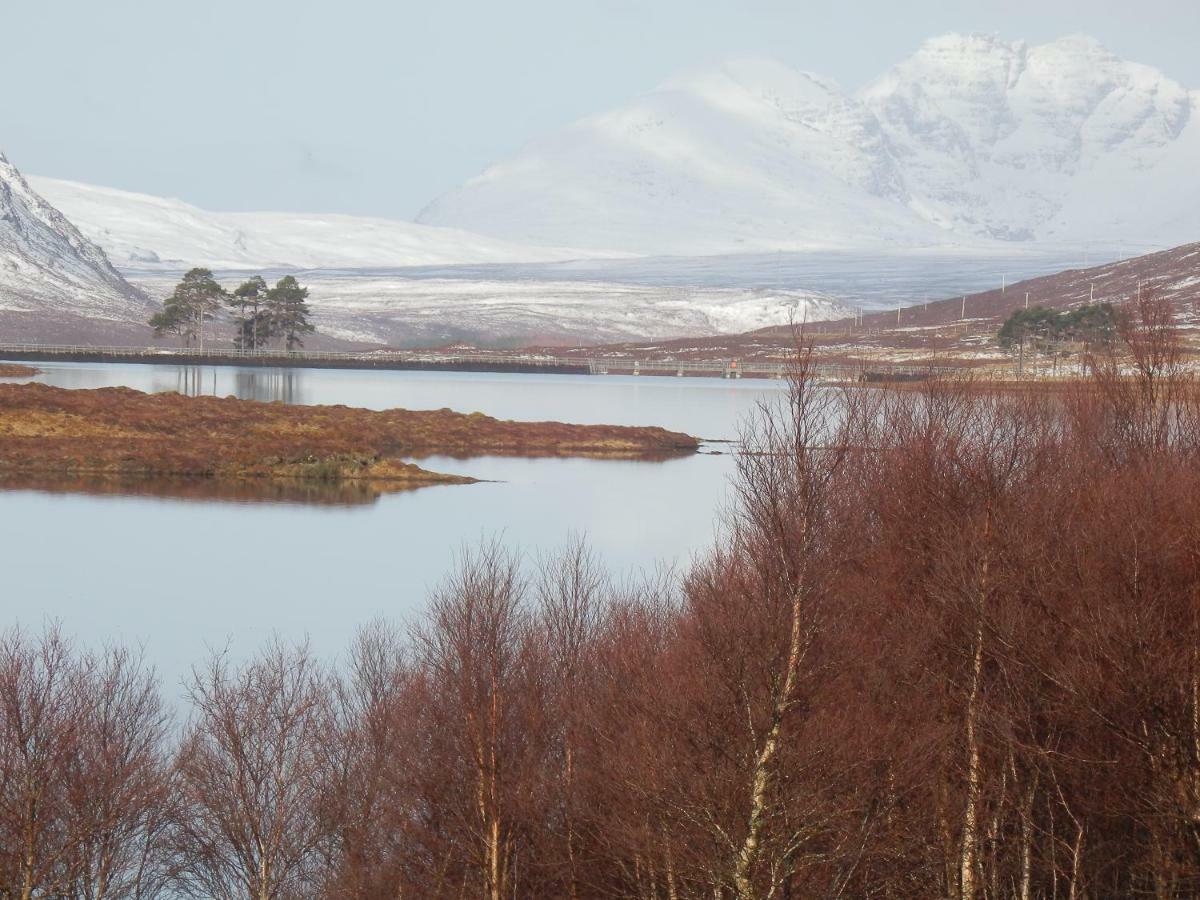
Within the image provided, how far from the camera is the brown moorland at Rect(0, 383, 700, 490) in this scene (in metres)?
54.0

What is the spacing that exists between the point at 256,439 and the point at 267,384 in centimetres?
4186

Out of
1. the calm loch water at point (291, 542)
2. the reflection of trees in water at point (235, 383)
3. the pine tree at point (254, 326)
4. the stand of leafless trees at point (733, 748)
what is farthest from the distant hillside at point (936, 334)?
the stand of leafless trees at point (733, 748)

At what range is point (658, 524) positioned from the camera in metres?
44.9

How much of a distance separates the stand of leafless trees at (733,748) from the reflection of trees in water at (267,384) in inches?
2218

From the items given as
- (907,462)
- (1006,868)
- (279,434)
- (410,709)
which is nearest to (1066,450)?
(907,462)

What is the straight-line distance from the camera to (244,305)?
129750mm

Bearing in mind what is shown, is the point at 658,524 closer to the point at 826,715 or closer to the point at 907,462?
the point at 907,462

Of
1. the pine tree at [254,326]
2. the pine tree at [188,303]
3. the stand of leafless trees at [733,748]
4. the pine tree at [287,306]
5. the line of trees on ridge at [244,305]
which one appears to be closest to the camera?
the stand of leafless trees at [733,748]

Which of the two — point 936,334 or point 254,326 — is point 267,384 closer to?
point 254,326

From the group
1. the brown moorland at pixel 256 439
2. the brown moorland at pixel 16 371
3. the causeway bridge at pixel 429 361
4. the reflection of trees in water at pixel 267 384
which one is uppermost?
the causeway bridge at pixel 429 361

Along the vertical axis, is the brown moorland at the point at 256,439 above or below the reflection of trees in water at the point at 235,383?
below

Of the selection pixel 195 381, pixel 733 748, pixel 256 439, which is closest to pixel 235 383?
pixel 195 381

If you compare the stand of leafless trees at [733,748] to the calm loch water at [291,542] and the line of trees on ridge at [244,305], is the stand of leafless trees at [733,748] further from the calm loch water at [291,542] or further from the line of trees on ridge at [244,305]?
the line of trees on ridge at [244,305]

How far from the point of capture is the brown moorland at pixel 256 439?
53969mm
